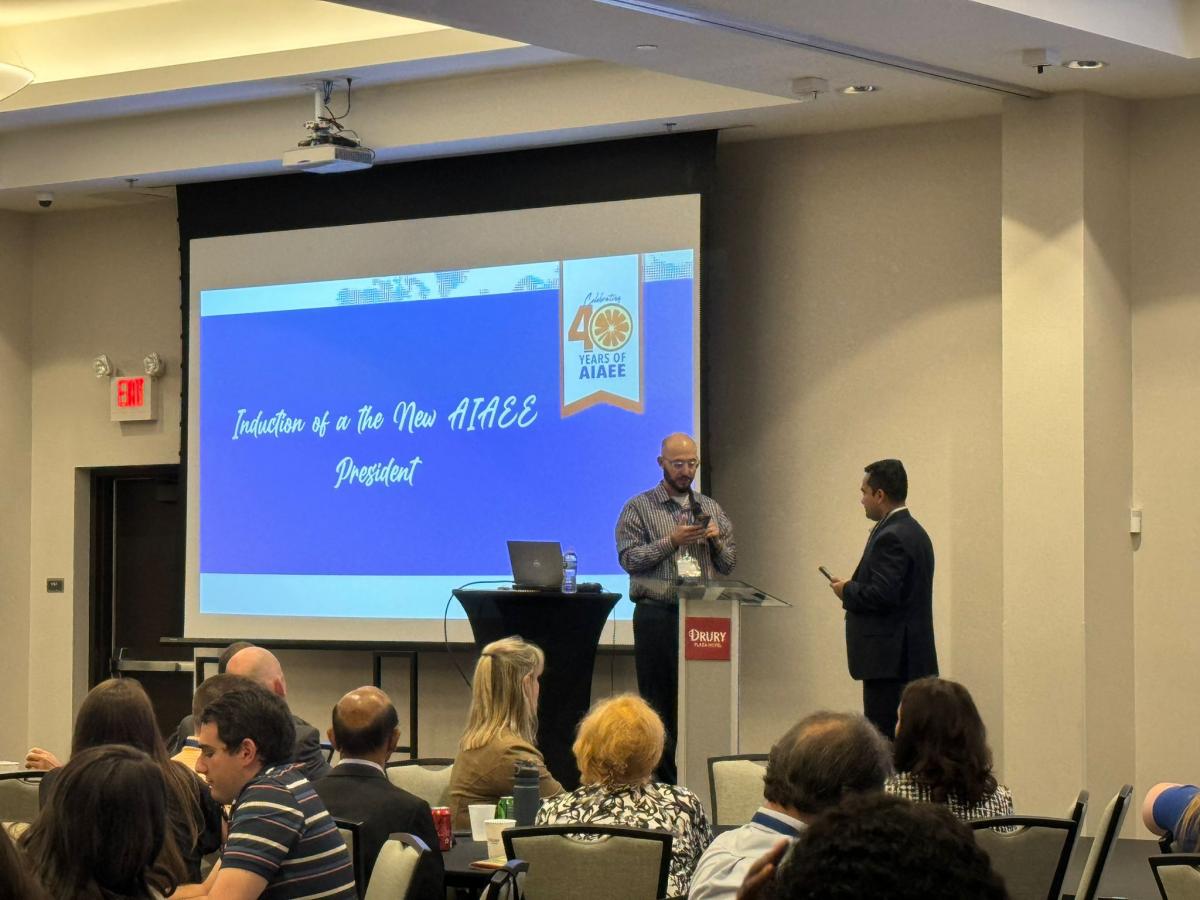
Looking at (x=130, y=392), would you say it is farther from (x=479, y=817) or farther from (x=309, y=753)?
(x=479, y=817)

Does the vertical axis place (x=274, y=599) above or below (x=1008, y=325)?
below

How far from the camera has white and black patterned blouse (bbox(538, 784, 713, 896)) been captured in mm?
3828

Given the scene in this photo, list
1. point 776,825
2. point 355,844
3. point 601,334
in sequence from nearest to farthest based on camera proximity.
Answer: point 776,825
point 355,844
point 601,334

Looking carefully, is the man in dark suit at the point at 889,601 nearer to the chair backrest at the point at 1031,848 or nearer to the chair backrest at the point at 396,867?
the chair backrest at the point at 1031,848

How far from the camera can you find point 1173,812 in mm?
3645

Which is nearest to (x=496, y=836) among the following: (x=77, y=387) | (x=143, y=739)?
(x=143, y=739)

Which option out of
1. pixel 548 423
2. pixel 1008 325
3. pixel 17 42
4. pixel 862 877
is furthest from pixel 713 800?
pixel 17 42

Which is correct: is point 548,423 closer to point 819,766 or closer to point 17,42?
point 17,42

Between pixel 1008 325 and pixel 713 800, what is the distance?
9.88 ft

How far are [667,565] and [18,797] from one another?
325 centimetres

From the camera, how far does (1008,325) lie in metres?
7.27

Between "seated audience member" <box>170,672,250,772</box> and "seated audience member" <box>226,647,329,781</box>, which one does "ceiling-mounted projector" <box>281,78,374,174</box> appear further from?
"seated audience member" <box>170,672,250,772</box>

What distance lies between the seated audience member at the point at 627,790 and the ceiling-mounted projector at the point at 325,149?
442cm

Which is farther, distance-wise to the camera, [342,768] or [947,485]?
[947,485]
